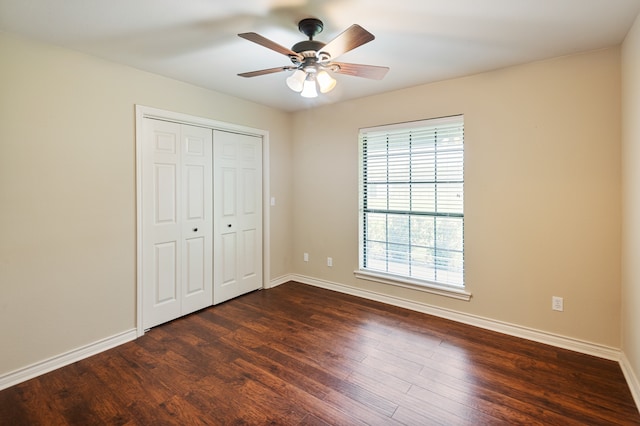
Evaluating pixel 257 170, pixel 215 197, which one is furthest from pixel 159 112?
pixel 257 170

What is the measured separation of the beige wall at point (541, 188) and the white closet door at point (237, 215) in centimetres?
185

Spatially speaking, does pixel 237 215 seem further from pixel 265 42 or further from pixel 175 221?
pixel 265 42

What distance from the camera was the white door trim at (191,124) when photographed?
2746mm

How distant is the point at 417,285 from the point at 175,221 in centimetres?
265

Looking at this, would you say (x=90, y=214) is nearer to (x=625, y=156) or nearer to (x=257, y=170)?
(x=257, y=170)

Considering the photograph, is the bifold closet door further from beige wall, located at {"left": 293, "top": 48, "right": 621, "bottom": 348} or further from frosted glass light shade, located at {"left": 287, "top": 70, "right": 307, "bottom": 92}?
beige wall, located at {"left": 293, "top": 48, "right": 621, "bottom": 348}

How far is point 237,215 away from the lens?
12.2ft

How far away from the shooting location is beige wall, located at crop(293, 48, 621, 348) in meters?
2.35

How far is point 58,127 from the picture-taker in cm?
229

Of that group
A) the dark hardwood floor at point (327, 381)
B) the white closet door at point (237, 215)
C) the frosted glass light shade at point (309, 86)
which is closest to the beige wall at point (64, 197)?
A: the dark hardwood floor at point (327, 381)

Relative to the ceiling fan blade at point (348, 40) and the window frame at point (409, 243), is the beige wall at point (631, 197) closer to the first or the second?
the window frame at point (409, 243)

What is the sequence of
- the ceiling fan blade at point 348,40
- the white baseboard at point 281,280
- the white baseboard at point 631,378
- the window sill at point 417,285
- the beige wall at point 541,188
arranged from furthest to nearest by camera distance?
the white baseboard at point 281,280 → the window sill at point 417,285 → the beige wall at point 541,188 → the white baseboard at point 631,378 → the ceiling fan blade at point 348,40

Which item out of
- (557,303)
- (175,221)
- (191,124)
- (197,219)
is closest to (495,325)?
(557,303)

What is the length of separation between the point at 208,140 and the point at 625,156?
3.68m
